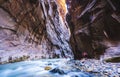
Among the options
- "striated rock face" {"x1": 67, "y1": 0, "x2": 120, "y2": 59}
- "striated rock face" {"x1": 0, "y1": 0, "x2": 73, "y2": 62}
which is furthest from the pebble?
"striated rock face" {"x1": 0, "y1": 0, "x2": 73, "y2": 62}

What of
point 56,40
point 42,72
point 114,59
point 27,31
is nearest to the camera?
point 42,72

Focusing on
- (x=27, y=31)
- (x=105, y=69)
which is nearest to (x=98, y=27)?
(x=105, y=69)

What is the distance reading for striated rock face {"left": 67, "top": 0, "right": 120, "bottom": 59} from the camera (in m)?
11.1

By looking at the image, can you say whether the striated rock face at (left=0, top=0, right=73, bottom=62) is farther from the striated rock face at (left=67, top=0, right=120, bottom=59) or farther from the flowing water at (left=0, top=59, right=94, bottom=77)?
the striated rock face at (left=67, top=0, right=120, bottom=59)

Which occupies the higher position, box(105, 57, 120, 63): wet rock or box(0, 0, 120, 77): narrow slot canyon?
box(0, 0, 120, 77): narrow slot canyon

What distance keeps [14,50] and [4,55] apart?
1.87 metres

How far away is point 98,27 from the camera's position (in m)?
12.6

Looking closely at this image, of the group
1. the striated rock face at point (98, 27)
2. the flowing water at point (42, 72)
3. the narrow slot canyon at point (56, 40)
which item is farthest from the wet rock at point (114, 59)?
the flowing water at point (42, 72)

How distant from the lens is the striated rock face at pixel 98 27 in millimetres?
11066

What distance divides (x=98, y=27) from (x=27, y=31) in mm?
10978

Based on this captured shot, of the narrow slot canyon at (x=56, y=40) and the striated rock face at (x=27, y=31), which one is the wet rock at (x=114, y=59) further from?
the striated rock face at (x=27, y=31)

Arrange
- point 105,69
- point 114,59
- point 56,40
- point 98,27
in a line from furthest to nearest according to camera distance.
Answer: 1. point 56,40
2. point 98,27
3. point 114,59
4. point 105,69

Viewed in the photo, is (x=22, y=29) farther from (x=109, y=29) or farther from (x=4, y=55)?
(x=109, y=29)

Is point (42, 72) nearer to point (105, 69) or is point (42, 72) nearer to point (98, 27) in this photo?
point (105, 69)
